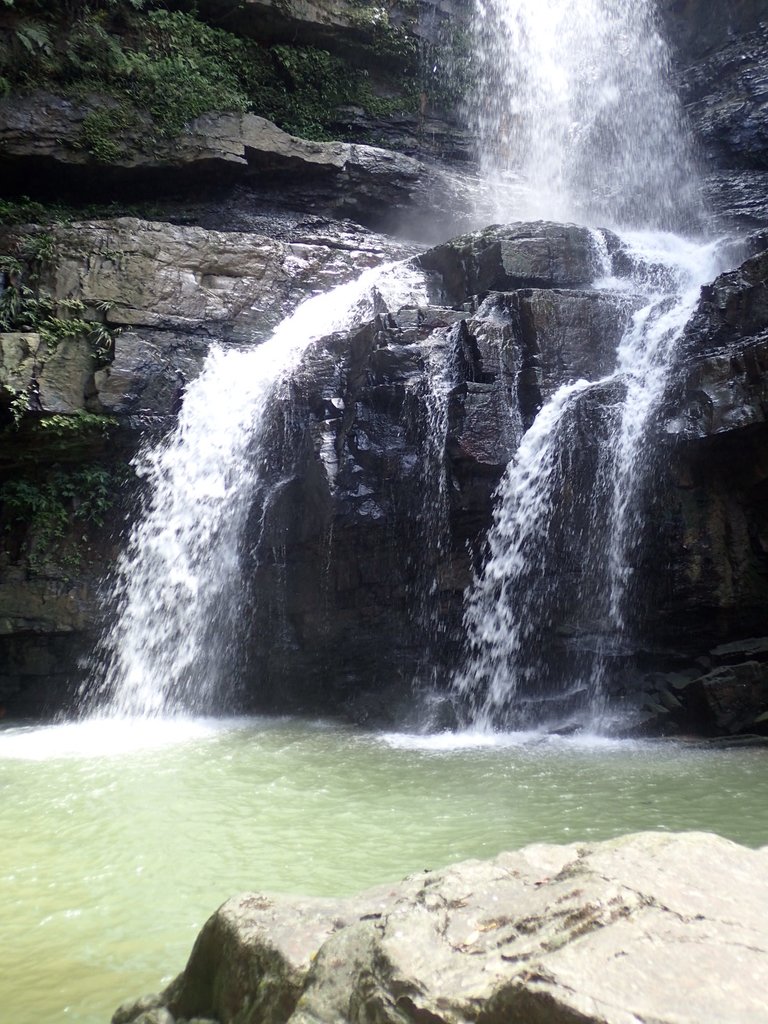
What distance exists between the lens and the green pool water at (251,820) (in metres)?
3.54

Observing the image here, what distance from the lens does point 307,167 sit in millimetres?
15766

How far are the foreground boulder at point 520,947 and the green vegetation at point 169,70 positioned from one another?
1513 centimetres

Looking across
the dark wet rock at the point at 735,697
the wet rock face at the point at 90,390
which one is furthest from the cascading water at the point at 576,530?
the wet rock face at the point at 90,390

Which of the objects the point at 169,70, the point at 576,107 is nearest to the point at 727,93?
the point at 576,107

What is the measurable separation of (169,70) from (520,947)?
1685cm

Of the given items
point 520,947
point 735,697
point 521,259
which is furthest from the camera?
point 521,259

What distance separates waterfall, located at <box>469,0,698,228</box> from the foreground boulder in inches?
693

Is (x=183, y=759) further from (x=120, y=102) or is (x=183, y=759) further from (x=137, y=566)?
(x=120, y=102)

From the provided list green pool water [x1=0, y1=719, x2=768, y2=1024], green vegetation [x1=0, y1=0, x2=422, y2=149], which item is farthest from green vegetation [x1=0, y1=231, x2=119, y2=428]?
green pool water [x1=0, y1=719, x2=768, y2=1024]

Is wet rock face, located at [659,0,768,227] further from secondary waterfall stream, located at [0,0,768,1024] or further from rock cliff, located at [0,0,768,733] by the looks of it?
secondary waterfall stream, located at [0,0,768,1024]

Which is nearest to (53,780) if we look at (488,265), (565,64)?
(488,265)

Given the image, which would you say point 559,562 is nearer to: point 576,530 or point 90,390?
point 576,530

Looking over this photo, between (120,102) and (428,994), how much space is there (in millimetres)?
16409

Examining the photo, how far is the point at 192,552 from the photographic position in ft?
36.9
